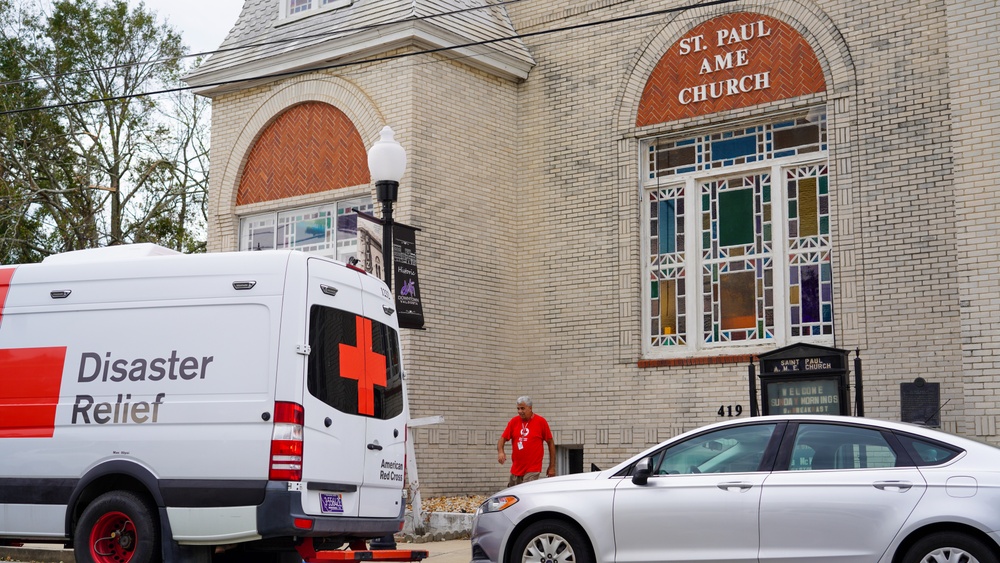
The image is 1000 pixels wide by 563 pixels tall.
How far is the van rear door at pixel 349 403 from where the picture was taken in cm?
888

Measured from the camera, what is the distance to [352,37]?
17.5 m

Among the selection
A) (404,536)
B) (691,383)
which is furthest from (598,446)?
(404,536)

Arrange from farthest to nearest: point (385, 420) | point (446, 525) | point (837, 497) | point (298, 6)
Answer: point (298, 6) < point (446, 525) < point (385, 420) < point (837, 497)

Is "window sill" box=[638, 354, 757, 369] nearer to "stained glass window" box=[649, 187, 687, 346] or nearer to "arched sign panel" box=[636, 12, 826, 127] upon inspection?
"stained glass window" box=[649, 187, 687, 346]

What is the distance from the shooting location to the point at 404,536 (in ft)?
44.1

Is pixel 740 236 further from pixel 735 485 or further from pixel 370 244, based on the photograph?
pixel 735 485

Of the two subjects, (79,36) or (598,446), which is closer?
(598,446)

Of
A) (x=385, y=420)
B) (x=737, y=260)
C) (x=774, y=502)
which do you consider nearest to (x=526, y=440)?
(x=737, y=260)

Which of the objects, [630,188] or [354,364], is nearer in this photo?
[354,364]

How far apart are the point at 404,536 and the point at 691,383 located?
4.84 m

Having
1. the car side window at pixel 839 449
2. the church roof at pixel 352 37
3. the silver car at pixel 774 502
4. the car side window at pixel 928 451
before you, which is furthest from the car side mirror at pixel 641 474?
the church roof at pixel 352 37

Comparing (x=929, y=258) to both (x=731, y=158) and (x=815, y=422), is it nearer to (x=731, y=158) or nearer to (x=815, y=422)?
(x=731, y=158)

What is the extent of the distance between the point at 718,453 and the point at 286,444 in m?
3.26

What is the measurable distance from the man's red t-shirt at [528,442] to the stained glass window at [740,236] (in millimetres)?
3185
